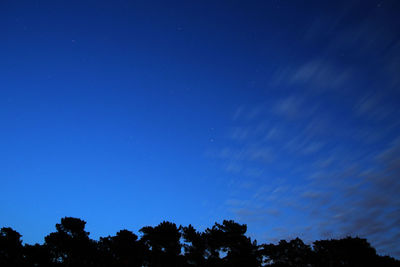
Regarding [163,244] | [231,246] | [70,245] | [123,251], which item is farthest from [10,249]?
[231,246]

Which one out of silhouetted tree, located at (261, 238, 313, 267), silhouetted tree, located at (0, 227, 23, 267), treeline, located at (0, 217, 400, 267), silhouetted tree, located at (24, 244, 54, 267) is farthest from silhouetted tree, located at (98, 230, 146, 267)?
silhouetted tree, located at (261, 238, 313, 267)

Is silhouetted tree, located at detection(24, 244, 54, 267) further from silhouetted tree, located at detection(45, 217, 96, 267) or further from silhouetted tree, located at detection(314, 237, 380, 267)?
silhouetted tree, located at detection(314, 237, 380, 267)

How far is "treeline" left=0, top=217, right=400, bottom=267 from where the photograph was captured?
34531 millimetres

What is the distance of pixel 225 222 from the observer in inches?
1761

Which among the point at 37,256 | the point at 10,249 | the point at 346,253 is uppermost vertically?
the point at 10,249

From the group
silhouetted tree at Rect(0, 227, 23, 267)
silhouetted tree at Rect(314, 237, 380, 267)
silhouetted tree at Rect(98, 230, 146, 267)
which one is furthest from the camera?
silhouetted tree at Rect(314, 237, 380, 267)

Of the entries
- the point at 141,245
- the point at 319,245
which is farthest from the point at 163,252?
the point at 319,245

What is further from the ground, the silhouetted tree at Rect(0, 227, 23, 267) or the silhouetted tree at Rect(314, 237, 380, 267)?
the silhouetted tree at Rect(0, 227, 23, 267)

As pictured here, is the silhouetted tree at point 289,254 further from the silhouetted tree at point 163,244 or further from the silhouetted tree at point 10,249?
the silhouetted tree at point 10,249

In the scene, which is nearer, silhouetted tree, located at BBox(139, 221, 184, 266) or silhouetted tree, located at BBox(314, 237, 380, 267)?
silhouetted tree, located at BBox(139, 221, 184, 266)

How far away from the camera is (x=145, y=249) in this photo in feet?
127

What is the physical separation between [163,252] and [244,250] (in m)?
14.3

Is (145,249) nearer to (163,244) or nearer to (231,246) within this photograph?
(163,244)

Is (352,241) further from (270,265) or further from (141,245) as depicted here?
(141,245)
